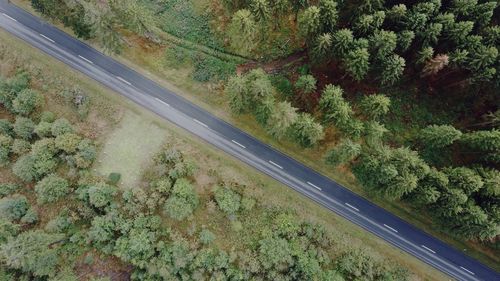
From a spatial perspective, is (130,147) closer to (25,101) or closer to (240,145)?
(25,101)

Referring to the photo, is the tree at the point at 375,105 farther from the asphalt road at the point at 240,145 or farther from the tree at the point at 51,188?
the tree at the point at 51,188

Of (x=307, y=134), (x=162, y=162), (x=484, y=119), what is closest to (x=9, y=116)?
(x=162, y=162)

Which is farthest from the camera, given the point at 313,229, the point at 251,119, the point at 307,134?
the point at 251,119

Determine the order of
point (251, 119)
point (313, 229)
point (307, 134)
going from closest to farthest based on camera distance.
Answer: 1. point (307, 134)
2. point (313, 229)
3. point (251, 119)

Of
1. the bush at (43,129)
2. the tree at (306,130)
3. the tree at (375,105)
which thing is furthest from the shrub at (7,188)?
the tree at (375,105)

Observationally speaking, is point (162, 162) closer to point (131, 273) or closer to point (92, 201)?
point (92, 201)

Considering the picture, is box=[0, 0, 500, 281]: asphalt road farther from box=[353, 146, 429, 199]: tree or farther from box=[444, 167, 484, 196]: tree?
box=[444, 167, 484, 196]: tree
